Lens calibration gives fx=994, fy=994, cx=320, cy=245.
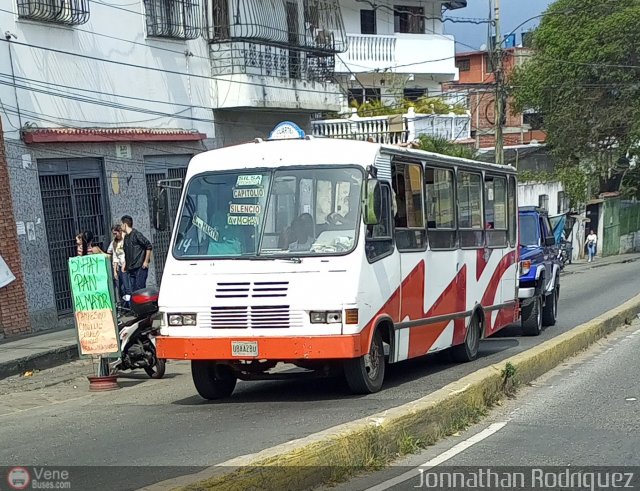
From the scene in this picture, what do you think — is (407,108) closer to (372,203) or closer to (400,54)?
(400,54)

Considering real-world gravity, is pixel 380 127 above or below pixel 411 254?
above

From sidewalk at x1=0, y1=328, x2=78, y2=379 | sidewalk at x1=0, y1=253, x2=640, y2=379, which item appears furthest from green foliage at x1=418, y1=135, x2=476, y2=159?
sidewalk at x1=0, y1=328, x2=78, y2=379

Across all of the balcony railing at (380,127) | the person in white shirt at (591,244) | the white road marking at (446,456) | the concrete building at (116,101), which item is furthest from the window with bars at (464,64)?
the white road marking at (446,456)

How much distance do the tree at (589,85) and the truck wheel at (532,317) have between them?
29382 millimetres

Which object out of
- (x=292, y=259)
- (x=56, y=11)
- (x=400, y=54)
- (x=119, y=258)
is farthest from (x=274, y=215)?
(x=400, y=54)

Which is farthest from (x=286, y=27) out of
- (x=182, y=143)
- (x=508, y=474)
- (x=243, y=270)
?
(x=508, y=474)

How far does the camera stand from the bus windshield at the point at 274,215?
32.7 feet

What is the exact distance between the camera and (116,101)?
65.0 feet

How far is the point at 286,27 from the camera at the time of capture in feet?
82.5

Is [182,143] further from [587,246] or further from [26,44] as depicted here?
[587,246]

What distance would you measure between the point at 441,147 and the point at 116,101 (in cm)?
1212

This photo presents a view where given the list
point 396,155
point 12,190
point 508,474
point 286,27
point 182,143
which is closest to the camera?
point 508,474

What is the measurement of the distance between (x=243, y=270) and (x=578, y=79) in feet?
131

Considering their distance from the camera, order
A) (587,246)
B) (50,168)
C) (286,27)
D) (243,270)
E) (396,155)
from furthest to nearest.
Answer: (587,246) → (286,27) → (50,168) → (396,155) → (243,270)
